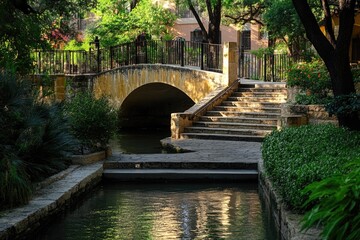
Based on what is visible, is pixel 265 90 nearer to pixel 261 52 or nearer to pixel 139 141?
pixel 139 141

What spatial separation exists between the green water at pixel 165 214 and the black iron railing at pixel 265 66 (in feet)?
41.1

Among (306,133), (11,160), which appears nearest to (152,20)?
(306,133)

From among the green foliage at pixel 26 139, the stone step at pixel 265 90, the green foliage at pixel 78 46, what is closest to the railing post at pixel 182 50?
the stone step at pixel 265 90

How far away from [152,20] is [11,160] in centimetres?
2200

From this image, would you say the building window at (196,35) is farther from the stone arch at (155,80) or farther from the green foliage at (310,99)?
the green foliage at (310,99)

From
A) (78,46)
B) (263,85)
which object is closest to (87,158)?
(263,85)

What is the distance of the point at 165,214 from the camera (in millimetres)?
11703

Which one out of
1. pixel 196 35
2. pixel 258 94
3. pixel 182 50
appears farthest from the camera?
pixel 196 35

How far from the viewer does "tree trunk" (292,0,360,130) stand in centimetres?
1298

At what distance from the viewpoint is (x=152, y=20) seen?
32438 millimetres

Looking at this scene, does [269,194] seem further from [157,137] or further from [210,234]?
[157,137]

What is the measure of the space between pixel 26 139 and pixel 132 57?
56.5ft

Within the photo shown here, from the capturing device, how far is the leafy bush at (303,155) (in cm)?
871

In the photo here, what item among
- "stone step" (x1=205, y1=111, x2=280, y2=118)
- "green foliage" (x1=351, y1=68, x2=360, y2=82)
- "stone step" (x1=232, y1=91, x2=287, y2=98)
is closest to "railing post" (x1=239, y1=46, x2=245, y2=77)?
"stone step" (x1=232, y1=91, x2=287, y2=98)
